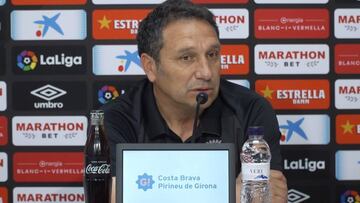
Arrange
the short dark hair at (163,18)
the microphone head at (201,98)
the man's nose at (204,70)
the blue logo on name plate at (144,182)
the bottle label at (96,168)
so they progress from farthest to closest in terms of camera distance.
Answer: the short dark hair at (163,18)
the man's nose at (204,70)
the microphone head at (201,98)
the bottle label at (96,168)
the blue logo on name plate at (144,182)

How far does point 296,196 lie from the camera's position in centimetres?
224

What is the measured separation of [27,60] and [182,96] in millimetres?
782

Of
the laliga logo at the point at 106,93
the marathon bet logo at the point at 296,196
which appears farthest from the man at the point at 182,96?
the marathon bet logo at the point at 296,196

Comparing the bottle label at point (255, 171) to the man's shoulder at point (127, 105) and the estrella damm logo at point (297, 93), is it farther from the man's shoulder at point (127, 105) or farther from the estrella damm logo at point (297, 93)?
the estrella damm logo at point (297, 93)

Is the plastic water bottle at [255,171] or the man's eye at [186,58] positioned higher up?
the man's eye at [186,58]

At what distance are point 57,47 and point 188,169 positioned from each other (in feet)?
3.84

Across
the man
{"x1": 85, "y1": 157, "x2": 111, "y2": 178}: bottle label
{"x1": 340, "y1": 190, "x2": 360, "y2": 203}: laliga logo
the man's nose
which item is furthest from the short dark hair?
{"x1": 340, "y1": 190, "x2": 360, "y2": 203}: laliga logo

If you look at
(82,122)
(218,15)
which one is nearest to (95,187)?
(82,122)

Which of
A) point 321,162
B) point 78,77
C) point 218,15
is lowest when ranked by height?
point 321,162

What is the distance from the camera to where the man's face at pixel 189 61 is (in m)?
1.67

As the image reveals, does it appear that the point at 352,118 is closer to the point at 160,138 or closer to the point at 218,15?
the point at 218,15

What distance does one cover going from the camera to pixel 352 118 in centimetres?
220

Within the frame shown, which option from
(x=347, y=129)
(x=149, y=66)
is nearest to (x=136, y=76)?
(x=149, y=66)

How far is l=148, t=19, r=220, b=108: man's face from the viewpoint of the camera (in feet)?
5.49
